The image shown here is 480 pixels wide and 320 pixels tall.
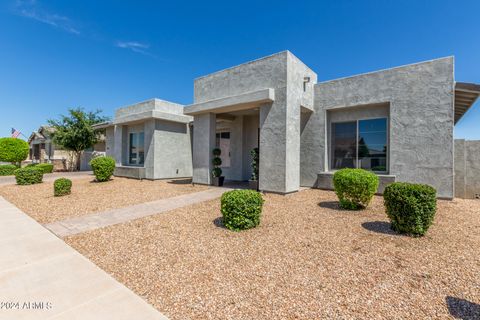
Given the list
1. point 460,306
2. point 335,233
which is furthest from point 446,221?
point 460,306

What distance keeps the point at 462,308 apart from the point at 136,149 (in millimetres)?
16279

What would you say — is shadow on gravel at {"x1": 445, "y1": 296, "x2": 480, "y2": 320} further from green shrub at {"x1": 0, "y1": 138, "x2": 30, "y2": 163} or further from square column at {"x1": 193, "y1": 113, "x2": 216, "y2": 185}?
green shrub at {"x1": 0, "y1": 138, "x2": 30, "y2": 163}

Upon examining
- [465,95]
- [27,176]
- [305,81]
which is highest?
[305,81]

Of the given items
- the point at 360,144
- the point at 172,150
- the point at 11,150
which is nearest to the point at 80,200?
the point at 172,150

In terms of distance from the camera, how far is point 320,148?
33.0 feet

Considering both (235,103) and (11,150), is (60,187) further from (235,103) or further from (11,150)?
(11,150)

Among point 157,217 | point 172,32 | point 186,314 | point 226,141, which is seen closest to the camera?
point 186,314

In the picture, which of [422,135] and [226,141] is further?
[226,141]

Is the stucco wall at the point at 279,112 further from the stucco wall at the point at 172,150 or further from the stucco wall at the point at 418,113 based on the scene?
the stucco wall at the point at 172,150

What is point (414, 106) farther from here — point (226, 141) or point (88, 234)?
point (88, 234)

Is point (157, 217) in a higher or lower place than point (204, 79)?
lower

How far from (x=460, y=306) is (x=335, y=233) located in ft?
7.75

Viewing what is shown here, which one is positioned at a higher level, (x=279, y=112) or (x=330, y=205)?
(x=279, y=112)

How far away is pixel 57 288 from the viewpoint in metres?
2.87
